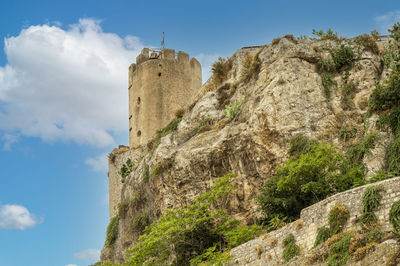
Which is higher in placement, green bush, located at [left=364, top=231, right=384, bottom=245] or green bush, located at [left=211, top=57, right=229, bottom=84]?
green bush, located at [left=211, top=57, right=229, bottom=84]

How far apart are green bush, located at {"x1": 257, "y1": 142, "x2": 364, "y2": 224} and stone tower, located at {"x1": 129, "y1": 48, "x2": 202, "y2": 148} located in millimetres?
19859

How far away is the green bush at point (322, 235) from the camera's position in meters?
14.2

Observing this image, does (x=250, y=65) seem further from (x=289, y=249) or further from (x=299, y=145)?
(x=289, y=249)

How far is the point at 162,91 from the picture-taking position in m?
39.8

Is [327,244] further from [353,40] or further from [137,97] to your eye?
[137,97]

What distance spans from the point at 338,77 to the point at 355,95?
1334 mm

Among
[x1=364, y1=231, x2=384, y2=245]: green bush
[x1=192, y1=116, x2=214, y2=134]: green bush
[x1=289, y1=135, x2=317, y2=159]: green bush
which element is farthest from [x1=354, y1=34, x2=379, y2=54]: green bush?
[x1=364, y1=231, x2=384, y2=245]: green bush

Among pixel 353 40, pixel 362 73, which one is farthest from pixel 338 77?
pixel 353 40

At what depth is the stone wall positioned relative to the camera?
43.4 ft

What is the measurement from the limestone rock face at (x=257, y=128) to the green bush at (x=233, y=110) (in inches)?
7.7

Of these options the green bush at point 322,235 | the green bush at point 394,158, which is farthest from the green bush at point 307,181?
the green bush at point 322,235

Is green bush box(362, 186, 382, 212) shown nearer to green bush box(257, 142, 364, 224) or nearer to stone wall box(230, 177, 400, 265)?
stone wall box(230, 177, 400, 265)

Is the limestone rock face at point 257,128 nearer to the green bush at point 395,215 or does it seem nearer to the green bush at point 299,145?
the green bush at point 299,145

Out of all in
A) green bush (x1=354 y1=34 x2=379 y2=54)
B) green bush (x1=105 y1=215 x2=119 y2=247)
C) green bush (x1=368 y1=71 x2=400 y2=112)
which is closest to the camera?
green bush (x1=368 y1=71 x2=400 y2=112)
